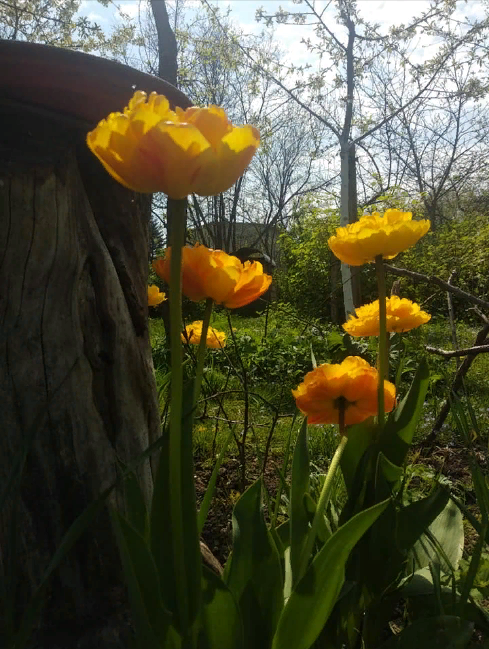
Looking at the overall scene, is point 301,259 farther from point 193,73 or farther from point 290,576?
point 290,576

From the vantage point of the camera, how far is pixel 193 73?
31.7 ft

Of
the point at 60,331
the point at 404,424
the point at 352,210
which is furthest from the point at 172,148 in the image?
the point at 352,210

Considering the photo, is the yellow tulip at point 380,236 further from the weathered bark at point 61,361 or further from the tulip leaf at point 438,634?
the tulip leaf at point 438,634

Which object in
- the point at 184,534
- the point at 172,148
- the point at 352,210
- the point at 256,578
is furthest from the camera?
the point at 352,210

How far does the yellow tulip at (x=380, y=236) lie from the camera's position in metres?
0.82

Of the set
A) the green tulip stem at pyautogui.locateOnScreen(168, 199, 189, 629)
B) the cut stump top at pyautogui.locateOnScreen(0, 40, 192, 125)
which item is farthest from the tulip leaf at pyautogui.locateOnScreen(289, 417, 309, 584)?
the cut stump top at pyautogui.locateOnScreen(0, 40, 192, 125)

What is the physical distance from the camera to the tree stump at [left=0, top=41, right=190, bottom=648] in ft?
2.63

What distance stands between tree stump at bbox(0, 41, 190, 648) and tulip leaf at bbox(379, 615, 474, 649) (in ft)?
1.50

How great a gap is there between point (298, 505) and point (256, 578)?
0.44 feet

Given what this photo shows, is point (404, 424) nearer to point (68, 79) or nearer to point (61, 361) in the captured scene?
point (61, 361)

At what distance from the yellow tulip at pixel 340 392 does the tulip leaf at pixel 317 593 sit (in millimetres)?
267

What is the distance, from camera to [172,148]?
1.45ft

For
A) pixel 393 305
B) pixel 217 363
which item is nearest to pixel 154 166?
pixel 393 305

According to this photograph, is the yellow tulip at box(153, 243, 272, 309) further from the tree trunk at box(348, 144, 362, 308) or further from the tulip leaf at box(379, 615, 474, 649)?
the tree trunk at box(348, 144, 362, 308)
